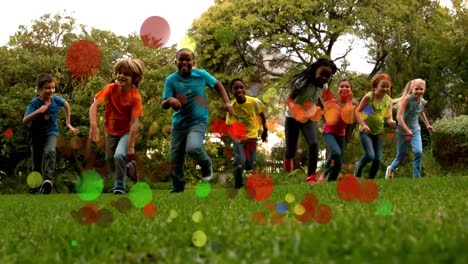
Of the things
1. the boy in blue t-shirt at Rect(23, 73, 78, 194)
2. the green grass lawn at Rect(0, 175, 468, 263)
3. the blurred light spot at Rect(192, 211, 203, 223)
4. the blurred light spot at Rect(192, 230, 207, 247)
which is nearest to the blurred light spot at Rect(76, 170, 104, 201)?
the boy in blue t-shirt at Rect(23, 73, 78, 194)

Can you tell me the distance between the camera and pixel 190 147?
296 inches

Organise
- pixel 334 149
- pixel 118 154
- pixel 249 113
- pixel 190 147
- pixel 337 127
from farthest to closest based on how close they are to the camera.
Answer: pixel 249 113 → pixel 337 127 → pixel 334 149 → pixel 118 154 → pixel 190 147

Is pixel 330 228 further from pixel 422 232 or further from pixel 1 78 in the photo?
pixel 1 78

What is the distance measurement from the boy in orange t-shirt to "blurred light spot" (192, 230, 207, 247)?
16.1ft

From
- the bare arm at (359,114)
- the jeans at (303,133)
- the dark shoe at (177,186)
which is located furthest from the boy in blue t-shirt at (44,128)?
the bare arm at (359,114)

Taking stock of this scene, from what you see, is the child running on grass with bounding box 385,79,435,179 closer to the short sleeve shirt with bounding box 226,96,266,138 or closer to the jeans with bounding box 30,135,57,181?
the short sleeve shirt with bounding box 226,96,266,138

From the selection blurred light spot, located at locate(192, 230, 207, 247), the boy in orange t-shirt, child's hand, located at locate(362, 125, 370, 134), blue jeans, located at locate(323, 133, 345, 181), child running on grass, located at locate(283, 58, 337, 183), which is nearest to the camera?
blurred light spot, located at locate(192, 230, 207, 247)

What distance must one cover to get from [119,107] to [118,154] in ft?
2.02

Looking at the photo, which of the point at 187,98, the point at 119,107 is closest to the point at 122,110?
the point at 119,107

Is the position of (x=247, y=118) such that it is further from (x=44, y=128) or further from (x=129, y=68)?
(x=44, y=128)

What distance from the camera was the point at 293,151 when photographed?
367 inches

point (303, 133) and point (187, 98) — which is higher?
point (187, 98)

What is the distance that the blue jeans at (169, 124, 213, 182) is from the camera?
296 inches

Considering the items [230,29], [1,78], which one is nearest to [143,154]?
[1,78]
